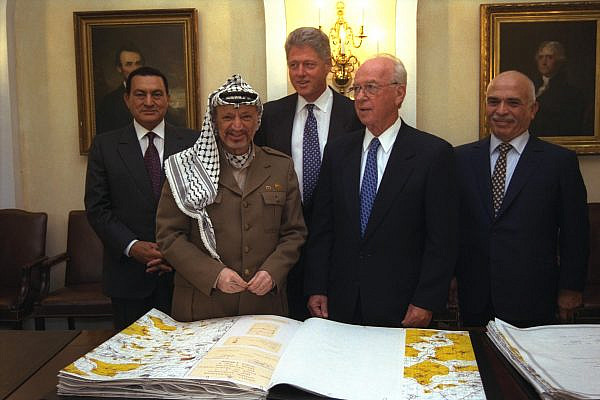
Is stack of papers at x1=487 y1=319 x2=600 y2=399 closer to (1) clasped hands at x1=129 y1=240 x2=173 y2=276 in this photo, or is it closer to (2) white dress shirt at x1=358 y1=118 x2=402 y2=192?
(2) white dress shirt at x1=358 y1=118 x2=402 y2=192

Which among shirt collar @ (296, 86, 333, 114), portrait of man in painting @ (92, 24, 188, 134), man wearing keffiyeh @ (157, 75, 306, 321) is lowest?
man wearing keffiyeh @ (157, 75, 306, 321)

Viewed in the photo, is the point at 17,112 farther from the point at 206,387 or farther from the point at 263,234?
the point at 206,387

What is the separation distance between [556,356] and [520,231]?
Answer: 1.17 m

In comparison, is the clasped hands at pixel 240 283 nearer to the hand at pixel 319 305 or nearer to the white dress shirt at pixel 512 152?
the hand at pixel 319 305

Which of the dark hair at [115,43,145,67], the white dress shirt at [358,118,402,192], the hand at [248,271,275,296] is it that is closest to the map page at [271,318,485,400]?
the hand at [248,271,275,296]

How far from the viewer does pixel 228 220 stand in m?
2.24

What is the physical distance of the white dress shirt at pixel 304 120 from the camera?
2928mm

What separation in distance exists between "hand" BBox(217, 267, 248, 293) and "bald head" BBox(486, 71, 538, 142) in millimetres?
1422

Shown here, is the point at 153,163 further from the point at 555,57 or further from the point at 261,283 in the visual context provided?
the point at 555,57

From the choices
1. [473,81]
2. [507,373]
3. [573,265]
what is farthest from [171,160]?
[473,81]

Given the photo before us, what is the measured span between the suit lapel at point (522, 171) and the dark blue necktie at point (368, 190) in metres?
0.61

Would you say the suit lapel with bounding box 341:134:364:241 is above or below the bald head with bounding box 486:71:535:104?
below

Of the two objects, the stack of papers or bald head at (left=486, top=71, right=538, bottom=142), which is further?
bald head at (left=486, top=71, right=538, bottom=142)

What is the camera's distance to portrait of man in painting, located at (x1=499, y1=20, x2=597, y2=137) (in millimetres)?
4875
